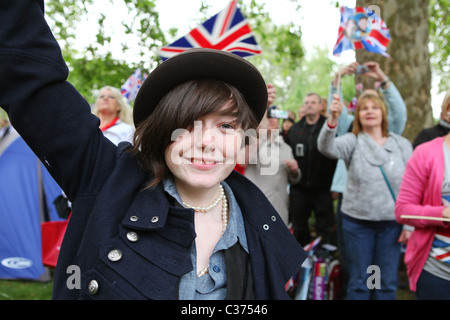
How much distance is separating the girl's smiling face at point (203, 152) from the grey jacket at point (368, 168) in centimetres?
238

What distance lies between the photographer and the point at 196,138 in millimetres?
1111

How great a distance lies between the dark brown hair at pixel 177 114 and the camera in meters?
1.12

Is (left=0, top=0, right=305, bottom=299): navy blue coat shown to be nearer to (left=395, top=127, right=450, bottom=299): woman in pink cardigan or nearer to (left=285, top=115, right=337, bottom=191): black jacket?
(left=395, top=127, right=450, bottom=299): woman in pink cardigan

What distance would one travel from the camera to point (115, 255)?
0.98 metres

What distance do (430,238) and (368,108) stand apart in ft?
4.79

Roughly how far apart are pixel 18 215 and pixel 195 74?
4.26 meters

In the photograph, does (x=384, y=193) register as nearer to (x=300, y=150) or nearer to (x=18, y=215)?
(x=300, y=150)

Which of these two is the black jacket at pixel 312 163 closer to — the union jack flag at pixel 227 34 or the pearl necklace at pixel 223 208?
the union jack flag at pixel 227 34

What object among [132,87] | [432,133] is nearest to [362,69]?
[432,133]

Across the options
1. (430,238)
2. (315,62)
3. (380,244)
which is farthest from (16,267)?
(315,62)

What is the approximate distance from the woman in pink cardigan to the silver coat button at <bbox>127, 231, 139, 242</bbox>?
1.75 m

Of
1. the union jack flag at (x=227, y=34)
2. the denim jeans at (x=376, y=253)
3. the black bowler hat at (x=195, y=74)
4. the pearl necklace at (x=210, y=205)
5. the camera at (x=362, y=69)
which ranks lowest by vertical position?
the denim jeans at (x=376, y=253)

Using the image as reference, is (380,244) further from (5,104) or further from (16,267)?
(16,267)

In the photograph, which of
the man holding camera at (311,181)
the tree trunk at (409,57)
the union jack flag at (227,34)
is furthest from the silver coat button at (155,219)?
the tree trunk at (409,57)
